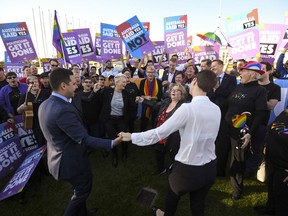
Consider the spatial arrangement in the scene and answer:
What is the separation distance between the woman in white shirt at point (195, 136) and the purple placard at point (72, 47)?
7256 mm

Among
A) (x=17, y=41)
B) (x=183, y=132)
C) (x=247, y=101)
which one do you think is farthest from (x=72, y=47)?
(x=183, y=132)

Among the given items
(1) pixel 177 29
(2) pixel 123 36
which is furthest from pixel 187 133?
(1) pixel 177 29

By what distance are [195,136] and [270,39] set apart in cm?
696

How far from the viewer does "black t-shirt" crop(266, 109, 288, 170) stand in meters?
2.42

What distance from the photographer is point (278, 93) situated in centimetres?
396

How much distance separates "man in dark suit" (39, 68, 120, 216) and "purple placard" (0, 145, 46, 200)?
4.37 feet

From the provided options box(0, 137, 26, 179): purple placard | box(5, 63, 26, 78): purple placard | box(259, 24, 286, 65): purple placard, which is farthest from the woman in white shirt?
box(5, 63, 26, 78): purple placard

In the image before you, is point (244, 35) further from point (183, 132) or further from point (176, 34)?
point (183, 132)

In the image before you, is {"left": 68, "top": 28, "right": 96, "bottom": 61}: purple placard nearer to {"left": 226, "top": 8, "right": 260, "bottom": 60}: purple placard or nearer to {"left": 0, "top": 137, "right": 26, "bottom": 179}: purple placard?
{"left": 0, "top": 137, "right": 26, "bottom": 179}: purple placard

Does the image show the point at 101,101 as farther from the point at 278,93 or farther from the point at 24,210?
the point at 278,93

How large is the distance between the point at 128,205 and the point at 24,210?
180 cm

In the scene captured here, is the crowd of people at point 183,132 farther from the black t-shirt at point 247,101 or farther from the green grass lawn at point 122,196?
the green grass lawn at point 122,196

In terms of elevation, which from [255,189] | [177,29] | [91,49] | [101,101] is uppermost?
[177,29]

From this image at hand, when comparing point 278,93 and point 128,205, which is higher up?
point 278,93
